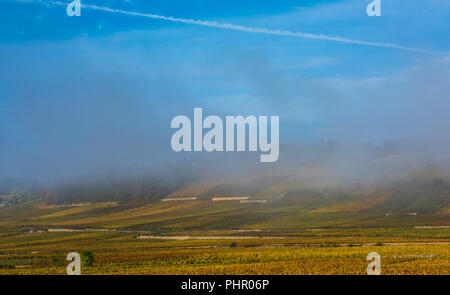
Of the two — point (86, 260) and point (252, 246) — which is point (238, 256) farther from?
point (252, 246)

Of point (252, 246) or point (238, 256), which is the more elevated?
point (238, 256)

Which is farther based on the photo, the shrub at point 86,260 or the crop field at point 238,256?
the shrub at point 86,260

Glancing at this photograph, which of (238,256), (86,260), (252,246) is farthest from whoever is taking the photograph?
(252,246)

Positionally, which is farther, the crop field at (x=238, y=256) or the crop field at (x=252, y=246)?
the crop field at (x=252, y=246)

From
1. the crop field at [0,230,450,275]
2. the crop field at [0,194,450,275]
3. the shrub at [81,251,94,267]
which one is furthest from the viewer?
the shrub at [81,251,94,267]

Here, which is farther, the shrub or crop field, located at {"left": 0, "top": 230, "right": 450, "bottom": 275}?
the shrub

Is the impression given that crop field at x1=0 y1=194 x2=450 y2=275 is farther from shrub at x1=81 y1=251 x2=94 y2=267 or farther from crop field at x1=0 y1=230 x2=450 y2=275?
shrub at x1=81 y1=251 x2=94 y2=267

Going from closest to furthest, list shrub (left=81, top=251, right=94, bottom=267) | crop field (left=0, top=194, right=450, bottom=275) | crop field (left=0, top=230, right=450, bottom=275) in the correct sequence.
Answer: crop field (left=0, top=230, right=450, bottom=275) → crop field (left=0, top=194, right=450, bottom=275) → shrub (left=81, top=251, right=94, bottom=267)

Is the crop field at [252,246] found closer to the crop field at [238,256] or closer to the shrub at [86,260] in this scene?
the crop field at [238,256]

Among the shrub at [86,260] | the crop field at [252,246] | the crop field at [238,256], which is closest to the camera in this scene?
the crop field at [238,256]

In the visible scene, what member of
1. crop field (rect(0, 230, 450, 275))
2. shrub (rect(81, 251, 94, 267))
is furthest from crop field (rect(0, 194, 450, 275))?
shrub (rect(81, 251, 94, 267))

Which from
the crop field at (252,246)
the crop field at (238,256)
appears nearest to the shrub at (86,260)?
the crop field at (252,246)

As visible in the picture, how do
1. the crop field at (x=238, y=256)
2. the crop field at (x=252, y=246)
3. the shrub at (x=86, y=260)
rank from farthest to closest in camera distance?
the shrub at (x=86, y=260), the crop field at (x=252, y=246), the crop field at (x=238, y=256)

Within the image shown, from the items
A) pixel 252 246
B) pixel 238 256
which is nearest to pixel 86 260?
pixel 238 256
